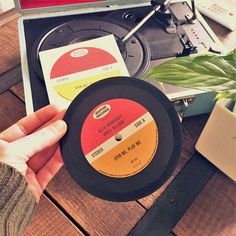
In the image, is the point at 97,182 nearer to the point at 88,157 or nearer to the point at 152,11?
the point at 88,157

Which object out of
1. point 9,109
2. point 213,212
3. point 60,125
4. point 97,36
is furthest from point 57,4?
point 213,212

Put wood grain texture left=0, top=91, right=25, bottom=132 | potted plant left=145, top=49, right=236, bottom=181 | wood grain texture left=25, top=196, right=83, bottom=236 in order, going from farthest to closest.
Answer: wood grain texture left=0, top=91, right=25, bottom=132 < wood grain texture left=25, top=196, right=83, bottom=236 < potted plant left=145, top=49, right=236, bottom=181

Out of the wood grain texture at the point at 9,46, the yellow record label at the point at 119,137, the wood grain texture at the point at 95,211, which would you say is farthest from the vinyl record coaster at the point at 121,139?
the wood grain texture at the point at 9,46

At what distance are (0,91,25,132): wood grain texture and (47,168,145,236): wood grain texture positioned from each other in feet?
0.50

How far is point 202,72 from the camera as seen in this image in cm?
43

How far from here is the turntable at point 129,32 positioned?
0.60m

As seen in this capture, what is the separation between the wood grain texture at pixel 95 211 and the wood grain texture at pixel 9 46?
295 millimetres

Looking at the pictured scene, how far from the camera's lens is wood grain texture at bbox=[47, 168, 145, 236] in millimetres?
542

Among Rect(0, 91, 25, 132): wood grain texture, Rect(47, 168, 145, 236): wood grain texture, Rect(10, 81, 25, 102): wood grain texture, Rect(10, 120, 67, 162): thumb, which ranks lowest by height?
Rect(47, 168, 145, 236): wood grain texture

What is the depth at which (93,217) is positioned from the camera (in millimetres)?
551

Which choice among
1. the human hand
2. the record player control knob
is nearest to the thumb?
the human hand

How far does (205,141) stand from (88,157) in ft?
0.70

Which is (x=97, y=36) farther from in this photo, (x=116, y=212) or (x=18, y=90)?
(x=116, y=212)

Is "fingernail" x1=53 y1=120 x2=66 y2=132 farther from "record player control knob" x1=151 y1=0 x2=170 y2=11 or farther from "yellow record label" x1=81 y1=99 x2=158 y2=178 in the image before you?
A: "record player control knob" x1=151 y1=0 x2=170 y2=11
